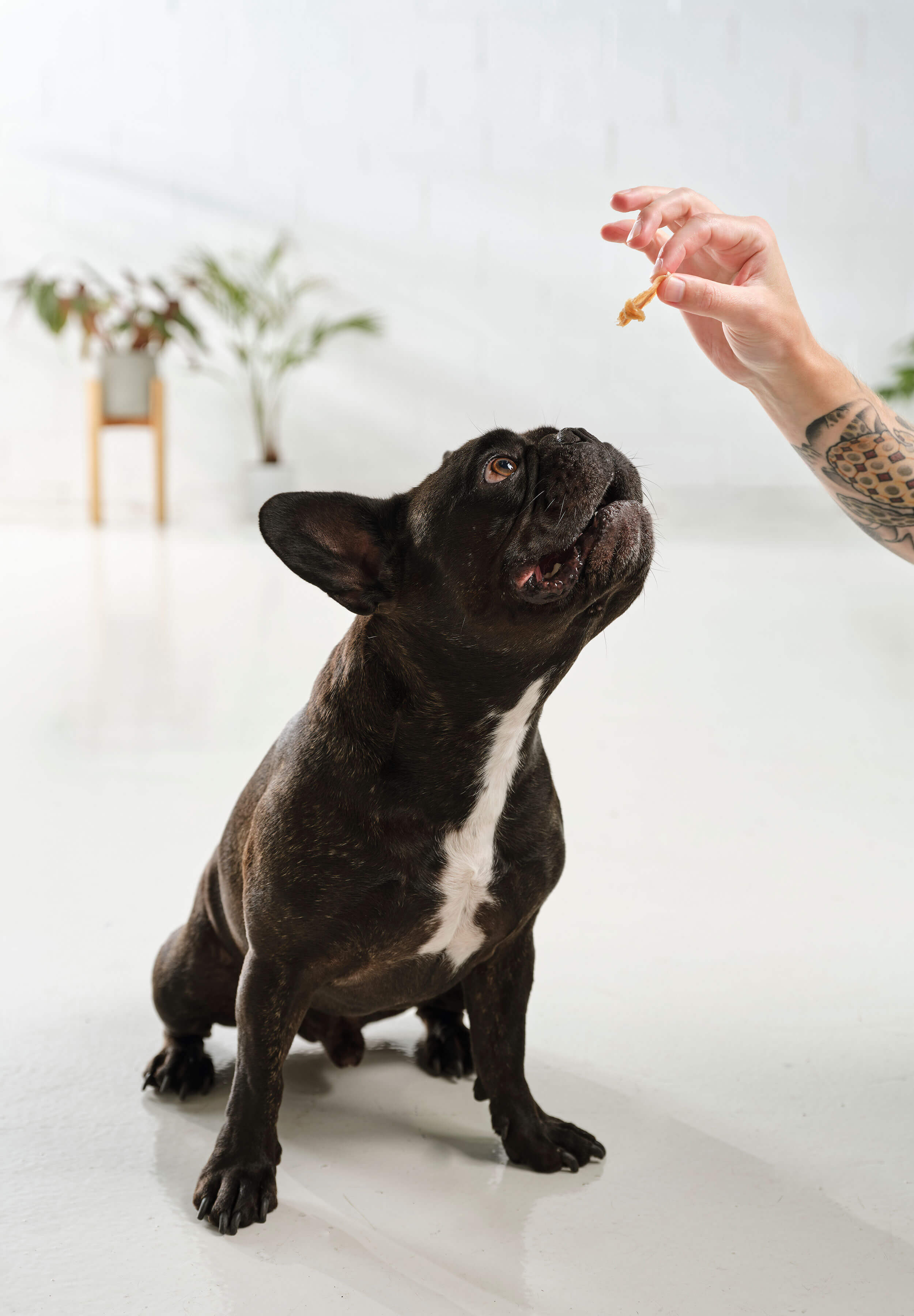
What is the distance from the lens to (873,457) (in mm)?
2021

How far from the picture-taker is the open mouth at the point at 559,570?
1.49m

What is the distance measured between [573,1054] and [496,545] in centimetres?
95

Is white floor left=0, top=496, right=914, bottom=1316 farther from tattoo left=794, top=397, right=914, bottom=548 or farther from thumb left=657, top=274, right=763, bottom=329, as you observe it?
thumb left=657, top=274, right=763, bottom=329

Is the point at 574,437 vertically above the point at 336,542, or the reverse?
the point at 574,437

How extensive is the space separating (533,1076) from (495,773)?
2.11 feet

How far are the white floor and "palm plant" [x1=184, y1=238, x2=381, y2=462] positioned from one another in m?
5.82

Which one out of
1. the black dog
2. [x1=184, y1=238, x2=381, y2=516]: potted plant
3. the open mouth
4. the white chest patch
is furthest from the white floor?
[x1=184, y1=238, x2=381, y2=516]: potted plant

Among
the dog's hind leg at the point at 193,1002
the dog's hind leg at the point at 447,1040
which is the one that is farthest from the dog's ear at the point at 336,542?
the dog's hind leg at the point at 447,1040

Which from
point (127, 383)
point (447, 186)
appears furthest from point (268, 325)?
point (447, 186)

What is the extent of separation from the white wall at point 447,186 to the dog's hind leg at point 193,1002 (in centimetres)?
865

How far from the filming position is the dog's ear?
5.04 ft

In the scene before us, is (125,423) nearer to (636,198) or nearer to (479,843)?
(636,198)

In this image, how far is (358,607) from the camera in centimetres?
156

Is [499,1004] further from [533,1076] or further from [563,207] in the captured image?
[563,207]
